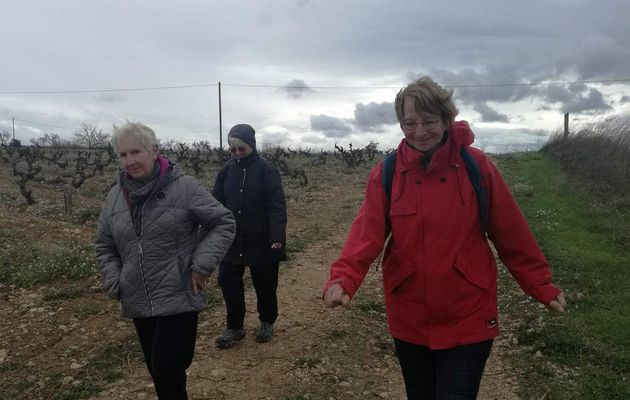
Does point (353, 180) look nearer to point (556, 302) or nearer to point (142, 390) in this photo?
point (142, 390)

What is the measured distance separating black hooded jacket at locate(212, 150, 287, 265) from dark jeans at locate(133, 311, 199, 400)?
157 centimetres

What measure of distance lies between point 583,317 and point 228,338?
350cm

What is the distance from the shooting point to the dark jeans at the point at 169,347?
9.36 ft

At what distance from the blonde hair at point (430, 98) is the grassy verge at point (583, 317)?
8.89ft

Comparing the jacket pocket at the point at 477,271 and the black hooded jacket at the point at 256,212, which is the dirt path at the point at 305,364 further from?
the jacket pocket at the point at 477,271

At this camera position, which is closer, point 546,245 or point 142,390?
A: point 142,390

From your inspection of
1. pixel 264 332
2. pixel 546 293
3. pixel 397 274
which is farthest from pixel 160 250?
pixel 264 332

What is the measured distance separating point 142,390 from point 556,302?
3068 mm

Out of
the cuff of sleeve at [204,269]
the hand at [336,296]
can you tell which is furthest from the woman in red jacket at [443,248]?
the cuff of sleeve at [204,269]

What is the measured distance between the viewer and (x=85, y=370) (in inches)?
171

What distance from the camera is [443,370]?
2.38m

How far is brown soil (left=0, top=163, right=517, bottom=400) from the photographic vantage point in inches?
160

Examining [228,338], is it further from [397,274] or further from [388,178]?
[388,178]

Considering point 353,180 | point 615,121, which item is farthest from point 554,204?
point 353,180
